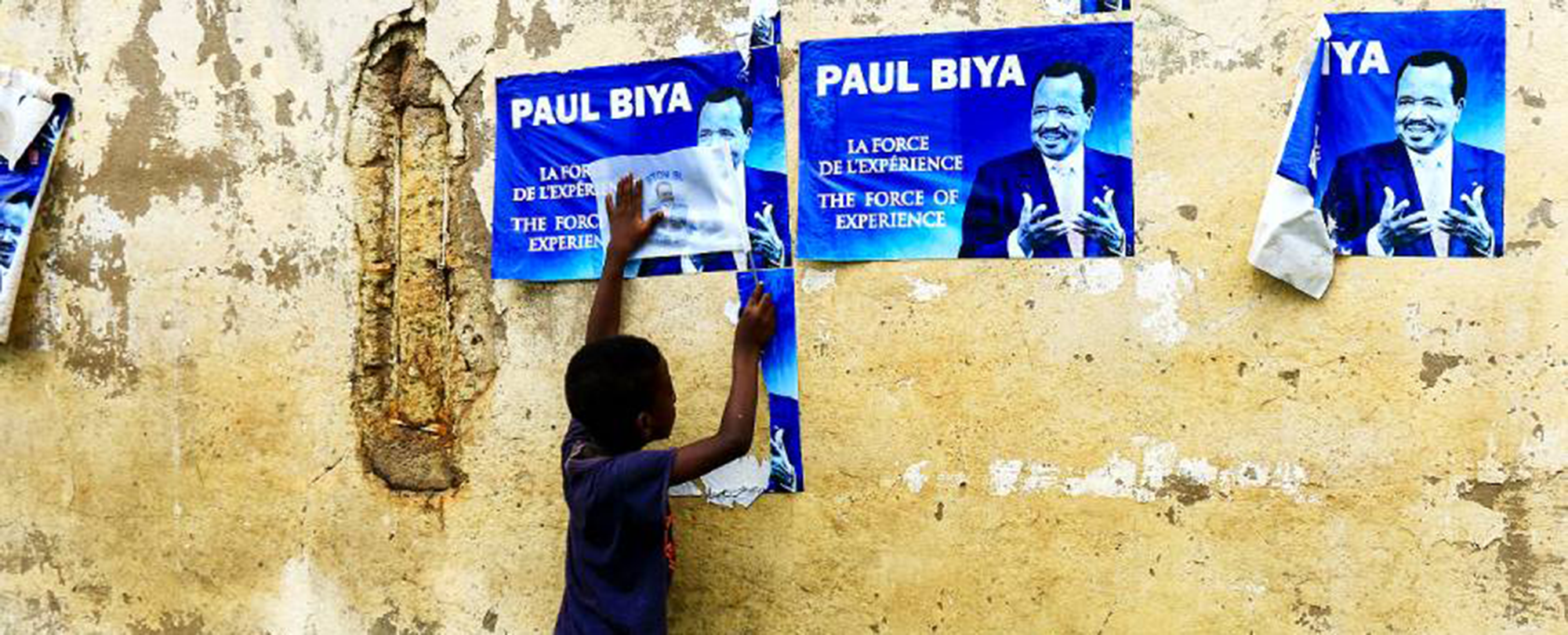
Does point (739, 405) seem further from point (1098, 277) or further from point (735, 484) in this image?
point (1098, 277)

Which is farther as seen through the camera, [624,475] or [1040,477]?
[1040,477]

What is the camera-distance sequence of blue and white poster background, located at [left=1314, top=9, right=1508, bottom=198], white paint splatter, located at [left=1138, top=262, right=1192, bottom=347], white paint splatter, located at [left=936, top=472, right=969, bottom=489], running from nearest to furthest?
blue and white poster background, located at [left=1314, top=9, right=1508, bottom=198]
white paint splatter, located at [left=1138, top=262, right=1192, bottom=347]
white paint splatter, located at [left=936, top=472, right=969, bottom=489]

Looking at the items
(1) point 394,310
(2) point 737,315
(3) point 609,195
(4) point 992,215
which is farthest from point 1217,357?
(1) point 394,310

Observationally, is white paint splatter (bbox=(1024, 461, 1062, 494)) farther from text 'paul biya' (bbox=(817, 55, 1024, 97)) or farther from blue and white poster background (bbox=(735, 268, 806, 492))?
text 'paul biya' (bbox=(817, 55, 1024, 97))

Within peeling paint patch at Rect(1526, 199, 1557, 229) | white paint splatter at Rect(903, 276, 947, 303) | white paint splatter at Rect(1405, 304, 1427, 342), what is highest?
peeling paint patch at Rect(1526, 199, 1557, 229)

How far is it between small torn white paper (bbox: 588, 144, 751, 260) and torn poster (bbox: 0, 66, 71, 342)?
1.69 meters

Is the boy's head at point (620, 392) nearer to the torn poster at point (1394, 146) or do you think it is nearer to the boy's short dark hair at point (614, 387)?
the boy's short dark hair at point (614, 387)

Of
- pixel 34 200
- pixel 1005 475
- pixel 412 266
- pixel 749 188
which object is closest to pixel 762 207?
pixel 749 188

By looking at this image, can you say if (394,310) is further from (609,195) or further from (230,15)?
(230,15)

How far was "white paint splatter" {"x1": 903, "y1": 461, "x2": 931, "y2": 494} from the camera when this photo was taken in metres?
2.78

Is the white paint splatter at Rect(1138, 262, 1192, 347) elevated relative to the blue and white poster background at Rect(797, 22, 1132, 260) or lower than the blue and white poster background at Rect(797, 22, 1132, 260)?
lower

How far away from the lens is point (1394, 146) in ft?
8.36

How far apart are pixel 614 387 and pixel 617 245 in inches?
22.5

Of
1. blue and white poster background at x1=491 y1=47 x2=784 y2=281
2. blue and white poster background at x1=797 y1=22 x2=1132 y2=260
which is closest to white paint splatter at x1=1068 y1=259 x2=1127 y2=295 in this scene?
blue and white poster background at x1=797 y1=22 x2=1132 y2=260
